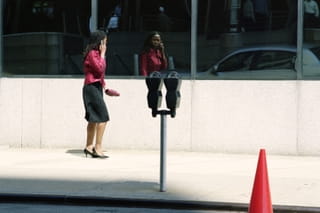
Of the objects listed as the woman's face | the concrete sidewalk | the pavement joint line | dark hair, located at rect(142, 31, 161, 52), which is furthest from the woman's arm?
the pavement joint line

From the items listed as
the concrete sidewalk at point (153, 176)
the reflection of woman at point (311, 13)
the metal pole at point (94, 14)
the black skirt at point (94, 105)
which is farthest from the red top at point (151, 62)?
the reflection of woman at point (311, 13)

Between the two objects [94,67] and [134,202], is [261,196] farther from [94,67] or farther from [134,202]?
[94,67]

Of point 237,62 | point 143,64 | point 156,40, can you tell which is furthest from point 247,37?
point 143,64

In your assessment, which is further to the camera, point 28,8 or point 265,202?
point 28,8

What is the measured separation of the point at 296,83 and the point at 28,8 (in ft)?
15.7

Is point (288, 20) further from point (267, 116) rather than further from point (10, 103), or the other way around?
point (10, 103)

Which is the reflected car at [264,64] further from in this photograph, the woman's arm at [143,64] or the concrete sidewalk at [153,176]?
the concrete sidewalk at [153,176]

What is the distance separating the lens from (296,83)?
37.3ft

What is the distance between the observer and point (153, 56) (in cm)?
1185

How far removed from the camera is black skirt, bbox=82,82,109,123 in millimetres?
10883

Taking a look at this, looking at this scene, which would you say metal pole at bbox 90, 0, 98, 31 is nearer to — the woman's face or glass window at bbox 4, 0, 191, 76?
glass window at bbox 4, 0, 191, 76

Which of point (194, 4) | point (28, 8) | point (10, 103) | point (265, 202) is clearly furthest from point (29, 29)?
point (265, 202)

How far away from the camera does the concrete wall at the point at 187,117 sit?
1141cm

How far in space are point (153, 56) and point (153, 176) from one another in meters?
2.89
